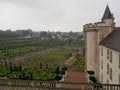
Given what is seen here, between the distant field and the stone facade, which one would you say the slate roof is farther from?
the distant field

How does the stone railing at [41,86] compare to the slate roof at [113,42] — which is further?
the slate roof at [113,42]

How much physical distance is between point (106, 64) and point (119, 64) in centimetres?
793

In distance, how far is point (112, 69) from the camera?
102ft

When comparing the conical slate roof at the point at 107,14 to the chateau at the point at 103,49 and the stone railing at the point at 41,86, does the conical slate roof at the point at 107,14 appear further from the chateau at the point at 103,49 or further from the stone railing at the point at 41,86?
the stone railing at the point at 41,86

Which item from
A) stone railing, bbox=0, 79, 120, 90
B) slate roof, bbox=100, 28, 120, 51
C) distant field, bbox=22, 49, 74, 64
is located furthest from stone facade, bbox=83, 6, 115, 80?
distant field, bbox=22, 49, 74, 64

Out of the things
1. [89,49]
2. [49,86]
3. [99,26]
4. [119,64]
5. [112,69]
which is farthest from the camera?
[89,49]

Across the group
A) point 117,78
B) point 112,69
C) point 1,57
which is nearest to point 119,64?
point 117,78

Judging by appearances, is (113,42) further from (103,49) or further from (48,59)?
(48,59)

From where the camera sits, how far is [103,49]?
37.9 m

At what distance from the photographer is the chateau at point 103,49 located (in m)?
31.7

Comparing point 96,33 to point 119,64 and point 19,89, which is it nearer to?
point 119,64

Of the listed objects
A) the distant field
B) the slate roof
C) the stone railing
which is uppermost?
the slate roof

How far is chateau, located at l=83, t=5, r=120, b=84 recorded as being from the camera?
3175 centimetres

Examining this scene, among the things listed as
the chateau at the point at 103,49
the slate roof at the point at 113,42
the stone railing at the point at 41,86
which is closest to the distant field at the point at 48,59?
the chateau at the point at 103,49
